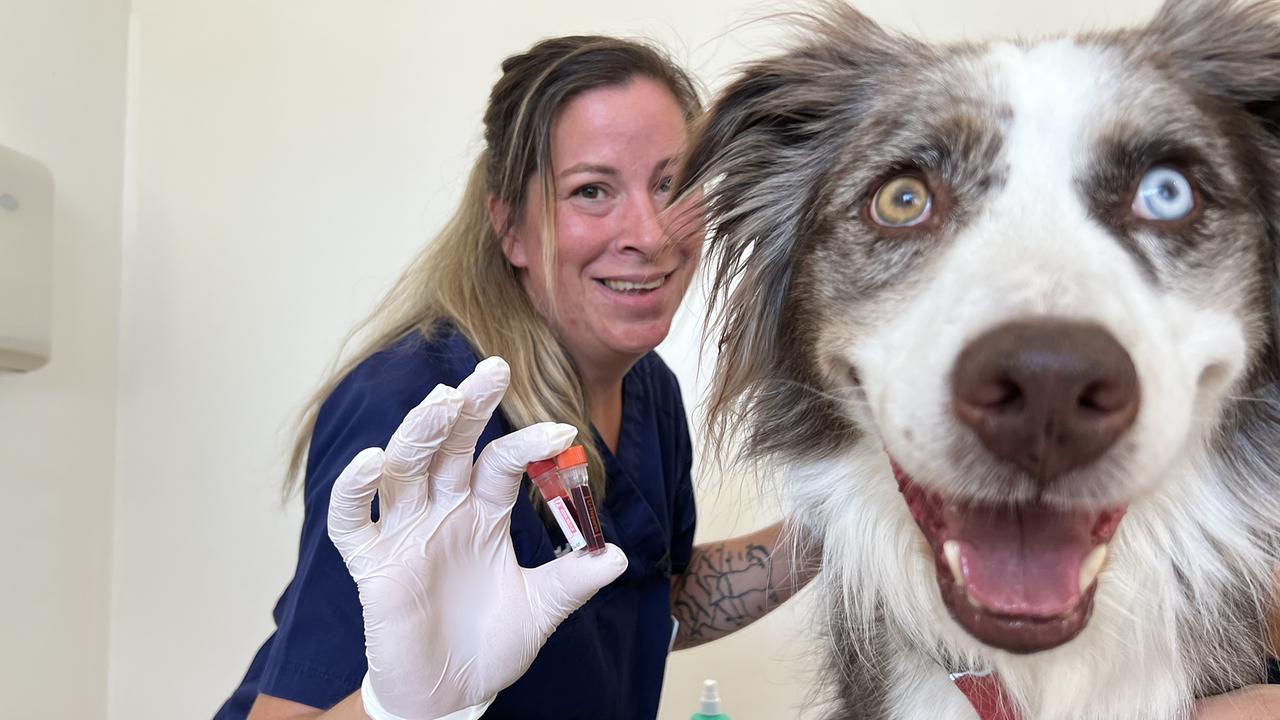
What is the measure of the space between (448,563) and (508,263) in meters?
0.87

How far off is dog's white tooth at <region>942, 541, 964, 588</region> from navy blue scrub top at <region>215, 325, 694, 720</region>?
2.66ft

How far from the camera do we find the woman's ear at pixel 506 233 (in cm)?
198

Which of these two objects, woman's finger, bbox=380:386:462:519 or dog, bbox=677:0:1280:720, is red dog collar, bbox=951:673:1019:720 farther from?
woman's finger, bbox=380:386:462:519

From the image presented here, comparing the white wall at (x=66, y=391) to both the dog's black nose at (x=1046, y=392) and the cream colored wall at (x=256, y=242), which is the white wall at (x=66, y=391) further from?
the dog's black nose at (x=1046, y=392)

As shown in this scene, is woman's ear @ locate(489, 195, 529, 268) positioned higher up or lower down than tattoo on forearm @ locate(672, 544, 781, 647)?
higher up

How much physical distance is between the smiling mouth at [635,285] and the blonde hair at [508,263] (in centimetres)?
14

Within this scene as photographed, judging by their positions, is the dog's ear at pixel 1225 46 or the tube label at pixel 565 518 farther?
the tube label at pixel 565 518

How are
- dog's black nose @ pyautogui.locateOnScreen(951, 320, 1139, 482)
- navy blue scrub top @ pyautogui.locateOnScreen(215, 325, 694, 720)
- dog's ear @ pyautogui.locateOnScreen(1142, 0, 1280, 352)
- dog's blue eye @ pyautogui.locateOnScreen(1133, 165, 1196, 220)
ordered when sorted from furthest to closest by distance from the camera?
navy blue scrub top @ pyautogui.locateOnScreen(215, 325, 694, 720), dog's ear @ pyautogui.locateOnScreen(1142, 0, 1280, 352), dog's blue eye @ pyautogui.locateOnScreen(1133, 165, 1196, 220), dog's black nose @ pyautogui.locateOnScreen(951, 320, 1139, 482)

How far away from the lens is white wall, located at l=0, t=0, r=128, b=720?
94.9 inches

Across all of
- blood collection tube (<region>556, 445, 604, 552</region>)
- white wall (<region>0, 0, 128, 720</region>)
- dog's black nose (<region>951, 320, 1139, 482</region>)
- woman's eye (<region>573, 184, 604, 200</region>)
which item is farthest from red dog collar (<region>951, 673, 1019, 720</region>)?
white wall (<region>0, 0, 128, 720</region>)

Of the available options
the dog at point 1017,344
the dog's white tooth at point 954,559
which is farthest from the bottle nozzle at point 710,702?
the dog's white tooth at point 954,559

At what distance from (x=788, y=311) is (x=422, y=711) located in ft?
2.74

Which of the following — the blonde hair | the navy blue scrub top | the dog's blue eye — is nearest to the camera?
the dog's blue eye

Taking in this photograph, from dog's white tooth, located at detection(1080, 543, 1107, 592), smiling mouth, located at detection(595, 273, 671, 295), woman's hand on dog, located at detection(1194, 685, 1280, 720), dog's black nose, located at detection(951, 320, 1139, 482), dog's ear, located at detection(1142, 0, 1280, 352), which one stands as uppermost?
dog's ear, located at detection(1142, 0, 1280, 352)
